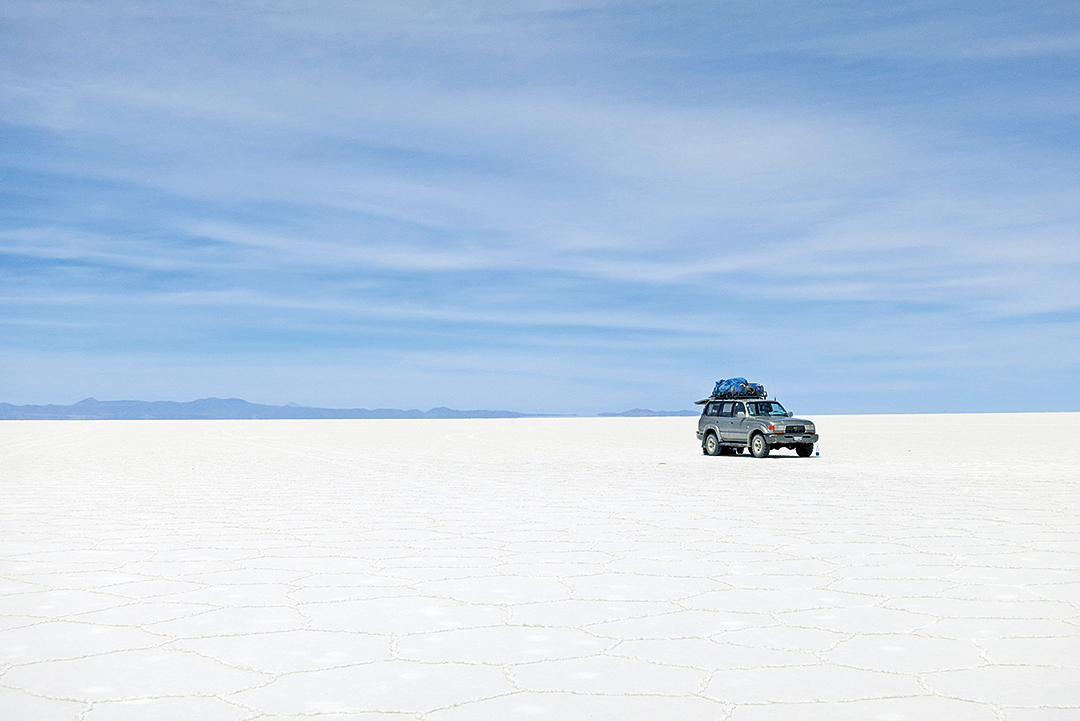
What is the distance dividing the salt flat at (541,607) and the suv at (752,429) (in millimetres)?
10579

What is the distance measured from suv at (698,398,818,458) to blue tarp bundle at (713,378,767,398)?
15.2 feet

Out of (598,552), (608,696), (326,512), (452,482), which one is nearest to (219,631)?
(608,696)

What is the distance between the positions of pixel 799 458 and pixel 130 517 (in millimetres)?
17896

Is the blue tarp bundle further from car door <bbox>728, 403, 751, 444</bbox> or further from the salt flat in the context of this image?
the salt flat

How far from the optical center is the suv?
24797 mm

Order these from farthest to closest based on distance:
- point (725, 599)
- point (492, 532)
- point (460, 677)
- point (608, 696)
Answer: point (492, 532), point (725, 599), point (460, 677), point (608, 696)

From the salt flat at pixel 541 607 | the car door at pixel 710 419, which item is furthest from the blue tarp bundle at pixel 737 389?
the salt flat at pixel 541 607

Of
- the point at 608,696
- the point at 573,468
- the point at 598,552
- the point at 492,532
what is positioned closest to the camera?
the point at 608,696

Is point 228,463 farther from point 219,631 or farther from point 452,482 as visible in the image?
point 219,631

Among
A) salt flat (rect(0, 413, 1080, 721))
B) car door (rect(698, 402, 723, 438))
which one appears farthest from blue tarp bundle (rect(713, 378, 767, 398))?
salt flat (rect(0, 413, 1080, 721))

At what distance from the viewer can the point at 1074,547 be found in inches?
357

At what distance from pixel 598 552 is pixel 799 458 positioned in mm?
17577

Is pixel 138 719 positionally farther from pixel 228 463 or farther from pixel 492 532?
pixel 228 463

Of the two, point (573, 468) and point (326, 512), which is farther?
point (573, 468)
